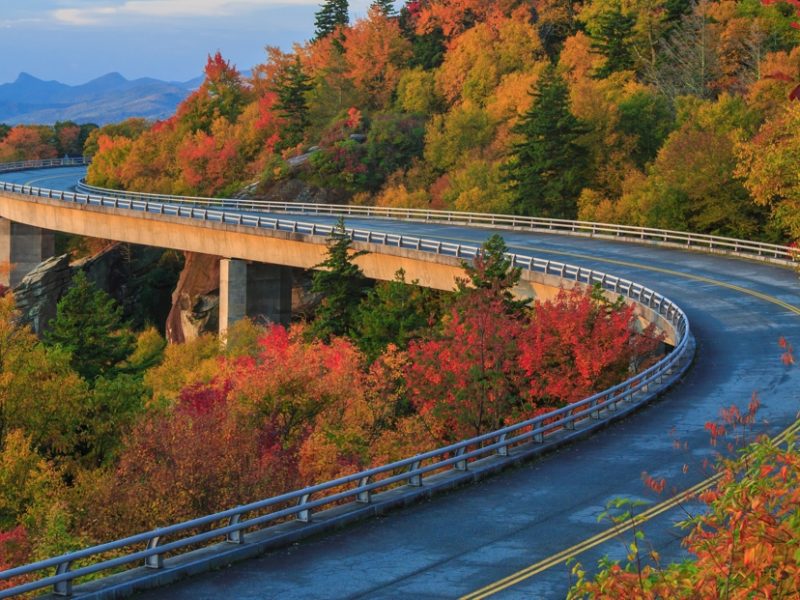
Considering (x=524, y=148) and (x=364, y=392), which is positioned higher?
(x=524, y=148)

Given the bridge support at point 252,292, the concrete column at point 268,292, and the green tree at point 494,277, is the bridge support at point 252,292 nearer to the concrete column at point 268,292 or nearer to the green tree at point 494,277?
the concrete column at point 268,292

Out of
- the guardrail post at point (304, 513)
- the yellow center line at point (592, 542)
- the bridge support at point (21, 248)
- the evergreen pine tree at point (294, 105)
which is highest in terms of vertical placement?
the evergreen pine tree at point (294, 105)

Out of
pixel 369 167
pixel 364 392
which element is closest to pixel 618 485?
pixel 364 392

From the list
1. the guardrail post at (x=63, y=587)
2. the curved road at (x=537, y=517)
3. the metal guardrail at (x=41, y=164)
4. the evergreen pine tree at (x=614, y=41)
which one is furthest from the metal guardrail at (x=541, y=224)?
the guardrail post at (x=63, y=587)

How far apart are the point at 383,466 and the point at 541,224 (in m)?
58.1

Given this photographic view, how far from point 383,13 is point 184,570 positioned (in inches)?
4679

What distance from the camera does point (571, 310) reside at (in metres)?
39.2

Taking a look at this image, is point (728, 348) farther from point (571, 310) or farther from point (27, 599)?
point (27, 599)

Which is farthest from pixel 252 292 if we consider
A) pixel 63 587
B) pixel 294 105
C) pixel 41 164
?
pixel 41 164

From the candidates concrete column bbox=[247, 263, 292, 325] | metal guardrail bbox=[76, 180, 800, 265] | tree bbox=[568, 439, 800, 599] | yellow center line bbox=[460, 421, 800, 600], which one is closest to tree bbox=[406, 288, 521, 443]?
yellow center line bbox=[460, 421, 800, 600]

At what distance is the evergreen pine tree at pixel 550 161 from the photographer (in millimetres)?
82625

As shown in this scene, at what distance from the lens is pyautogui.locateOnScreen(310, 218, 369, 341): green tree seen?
207ft

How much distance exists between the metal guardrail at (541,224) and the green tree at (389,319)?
14.3 m

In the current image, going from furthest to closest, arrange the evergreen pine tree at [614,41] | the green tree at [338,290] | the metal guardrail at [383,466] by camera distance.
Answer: the evergreen pine tree at [614,41], the green tree at [338,290], the metal guardrail at [383,466]
